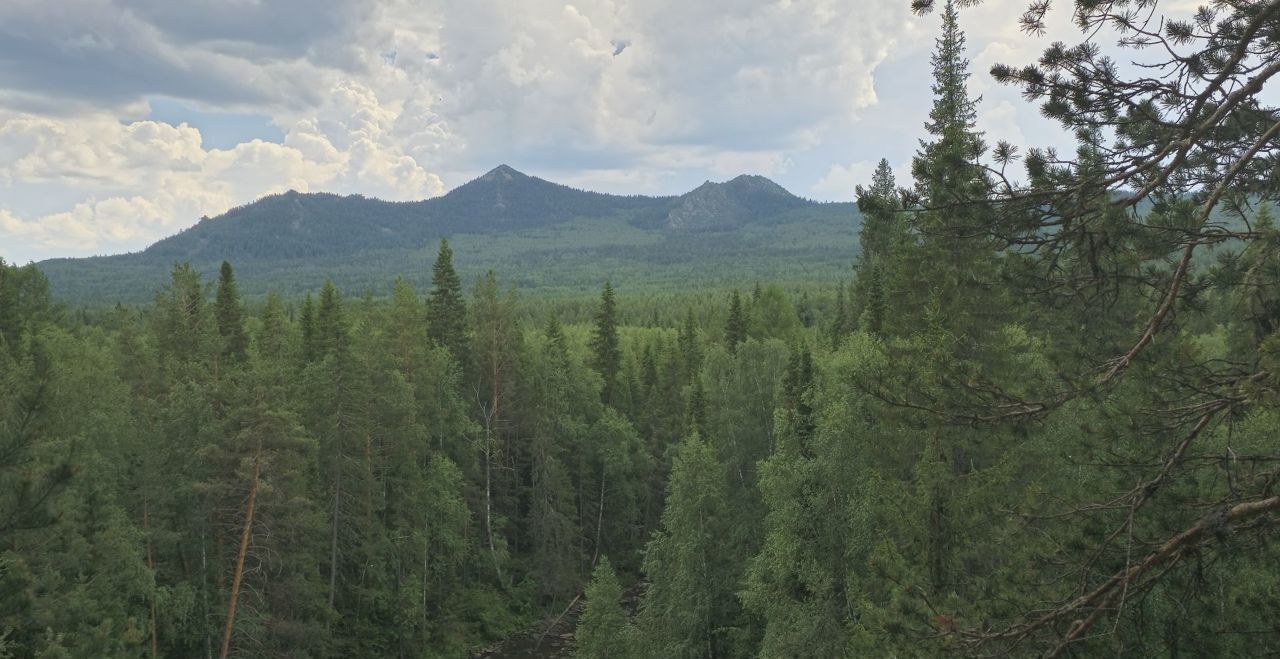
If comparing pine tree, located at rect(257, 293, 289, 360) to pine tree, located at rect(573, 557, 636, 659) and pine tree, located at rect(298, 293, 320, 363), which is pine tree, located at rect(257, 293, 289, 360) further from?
pine tree, located at rect(573, 557, 636, 659)

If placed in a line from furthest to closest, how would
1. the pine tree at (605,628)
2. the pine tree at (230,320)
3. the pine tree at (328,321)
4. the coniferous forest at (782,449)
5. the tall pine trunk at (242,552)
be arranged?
the pine tree at (230,320), the pine tree at (328,321), the pine tree at (605,628), the tall pine trunk at (242,552), the coniferous forest at (782,449)

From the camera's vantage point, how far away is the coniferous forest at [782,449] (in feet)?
19.3

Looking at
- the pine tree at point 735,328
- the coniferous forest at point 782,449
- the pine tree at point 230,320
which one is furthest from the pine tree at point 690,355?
the pine tree at point 230,320

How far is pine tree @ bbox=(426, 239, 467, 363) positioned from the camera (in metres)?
38.2

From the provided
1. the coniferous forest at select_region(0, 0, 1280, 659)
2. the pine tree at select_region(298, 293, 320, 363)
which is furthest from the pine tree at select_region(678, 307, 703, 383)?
the pine tree at select_region(298, 293, 320, 363)

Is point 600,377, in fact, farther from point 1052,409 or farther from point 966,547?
point 1052,409

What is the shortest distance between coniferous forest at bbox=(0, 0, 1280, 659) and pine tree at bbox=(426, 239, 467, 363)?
0.19m

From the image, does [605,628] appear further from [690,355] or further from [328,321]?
[690,355]

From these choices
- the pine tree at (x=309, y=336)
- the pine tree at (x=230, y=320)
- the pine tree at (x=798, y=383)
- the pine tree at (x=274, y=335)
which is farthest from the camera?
the pine tree at (x=230, y=320)

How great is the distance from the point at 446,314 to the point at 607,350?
13324 mm

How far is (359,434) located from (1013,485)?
20891 millimetres

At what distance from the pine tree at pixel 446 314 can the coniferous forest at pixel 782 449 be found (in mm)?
186

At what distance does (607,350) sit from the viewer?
49.7 meters

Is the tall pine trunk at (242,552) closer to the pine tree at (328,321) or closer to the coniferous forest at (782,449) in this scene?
the coniferous forest at (782,449)
